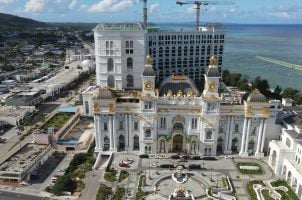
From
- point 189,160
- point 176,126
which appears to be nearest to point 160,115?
point 176,126

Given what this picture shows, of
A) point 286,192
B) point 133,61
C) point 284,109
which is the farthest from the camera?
point 133,61

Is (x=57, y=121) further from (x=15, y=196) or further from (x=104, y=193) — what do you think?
(x=104, y=193)

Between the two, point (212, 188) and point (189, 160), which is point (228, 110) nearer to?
point (189, 160)

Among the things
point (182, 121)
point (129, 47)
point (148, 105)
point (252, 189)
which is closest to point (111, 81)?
point (129, 47)

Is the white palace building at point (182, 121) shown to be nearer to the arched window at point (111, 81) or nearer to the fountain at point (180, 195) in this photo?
the fountain at point (180, 195)

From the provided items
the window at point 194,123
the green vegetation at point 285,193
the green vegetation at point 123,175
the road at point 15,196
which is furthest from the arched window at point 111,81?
the green vegetation at point 285,193

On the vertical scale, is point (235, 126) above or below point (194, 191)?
above
